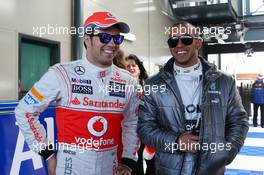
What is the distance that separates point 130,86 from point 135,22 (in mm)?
4733

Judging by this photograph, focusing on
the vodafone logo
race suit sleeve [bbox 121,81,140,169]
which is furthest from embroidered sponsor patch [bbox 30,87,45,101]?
race suit sleeve [bbox 121,81,140,169]

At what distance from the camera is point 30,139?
1.58 meters

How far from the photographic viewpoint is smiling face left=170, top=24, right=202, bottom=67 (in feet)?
5.51

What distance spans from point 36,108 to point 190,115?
731 millimetres

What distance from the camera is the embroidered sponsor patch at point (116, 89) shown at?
167 cm

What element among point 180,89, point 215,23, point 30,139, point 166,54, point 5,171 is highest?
point 215,23

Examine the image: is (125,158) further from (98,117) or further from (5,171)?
(5,171)

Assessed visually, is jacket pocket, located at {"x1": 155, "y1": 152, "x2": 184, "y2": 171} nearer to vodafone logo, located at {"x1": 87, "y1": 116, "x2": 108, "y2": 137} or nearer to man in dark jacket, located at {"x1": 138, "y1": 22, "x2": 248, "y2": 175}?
man in dark jacket, located at {"x1": 138, "y1": 22, "x2": 248, "y2": 175}

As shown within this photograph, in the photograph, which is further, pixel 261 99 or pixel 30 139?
pixel 261 99

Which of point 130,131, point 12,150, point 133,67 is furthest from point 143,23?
point 130,131

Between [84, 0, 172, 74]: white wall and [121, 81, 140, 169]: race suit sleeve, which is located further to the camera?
[84, 0, 172, 74]: white wall

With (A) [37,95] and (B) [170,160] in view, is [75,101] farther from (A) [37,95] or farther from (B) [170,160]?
(B) [170,160]

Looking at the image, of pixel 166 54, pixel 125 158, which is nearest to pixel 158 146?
pixel 125 158

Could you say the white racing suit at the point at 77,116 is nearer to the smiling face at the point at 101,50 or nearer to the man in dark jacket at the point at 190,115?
the smiling face at the point at 101,50
